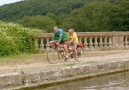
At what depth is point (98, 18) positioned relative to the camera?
247 ft

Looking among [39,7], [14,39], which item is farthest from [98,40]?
[39,7]

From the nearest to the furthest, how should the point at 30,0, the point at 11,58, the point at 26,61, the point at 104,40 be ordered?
the point at 26,61
the point at 11,58
the point at 104,40
the point at 30,0

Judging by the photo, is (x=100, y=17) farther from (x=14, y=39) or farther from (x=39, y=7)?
(x=14, y=39)

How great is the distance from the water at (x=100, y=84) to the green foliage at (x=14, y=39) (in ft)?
17.6

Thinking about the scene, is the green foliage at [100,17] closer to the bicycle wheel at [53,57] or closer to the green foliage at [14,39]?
the green foliage at [14,39]

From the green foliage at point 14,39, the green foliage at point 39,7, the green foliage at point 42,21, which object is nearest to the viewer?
the green foliage at point 14,39

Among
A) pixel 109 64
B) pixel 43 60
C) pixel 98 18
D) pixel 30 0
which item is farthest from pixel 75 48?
pixel 30 0

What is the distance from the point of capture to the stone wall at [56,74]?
9.02 metres

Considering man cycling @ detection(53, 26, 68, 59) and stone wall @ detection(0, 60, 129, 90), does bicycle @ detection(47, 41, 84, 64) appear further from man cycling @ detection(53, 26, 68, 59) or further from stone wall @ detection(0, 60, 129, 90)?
stone wall @ detection(0, 60, 129, 90)

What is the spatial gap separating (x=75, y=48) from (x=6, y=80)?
5.15 meters

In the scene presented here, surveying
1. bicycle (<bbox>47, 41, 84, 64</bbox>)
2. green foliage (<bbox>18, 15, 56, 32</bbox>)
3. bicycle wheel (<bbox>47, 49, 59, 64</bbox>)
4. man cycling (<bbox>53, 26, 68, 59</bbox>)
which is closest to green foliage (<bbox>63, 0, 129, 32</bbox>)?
green foliage (<bbox>18, 15, 56, 32</bbox>)

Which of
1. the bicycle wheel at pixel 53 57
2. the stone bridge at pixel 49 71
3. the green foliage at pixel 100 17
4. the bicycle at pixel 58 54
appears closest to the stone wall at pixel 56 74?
the stone bridge at pixel 49 71

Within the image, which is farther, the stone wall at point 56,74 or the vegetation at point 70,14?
the vegetation at point 70,14

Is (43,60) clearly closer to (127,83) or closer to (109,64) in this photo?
(109,64)
